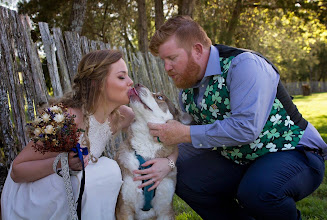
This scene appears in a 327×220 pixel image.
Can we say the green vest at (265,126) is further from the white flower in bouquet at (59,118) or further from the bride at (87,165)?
the white flower in bouquet at (59,118)

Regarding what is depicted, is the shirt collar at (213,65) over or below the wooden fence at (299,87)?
over

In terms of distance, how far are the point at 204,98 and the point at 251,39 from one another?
13298mm

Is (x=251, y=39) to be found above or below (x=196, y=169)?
above

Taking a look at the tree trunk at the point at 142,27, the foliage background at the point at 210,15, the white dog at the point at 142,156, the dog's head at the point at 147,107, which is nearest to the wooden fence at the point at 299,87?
the foliage background at the point at 210,15

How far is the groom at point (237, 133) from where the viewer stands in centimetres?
258

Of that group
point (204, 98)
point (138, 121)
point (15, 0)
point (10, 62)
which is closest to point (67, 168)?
point (138, 121)

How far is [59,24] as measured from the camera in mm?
9023

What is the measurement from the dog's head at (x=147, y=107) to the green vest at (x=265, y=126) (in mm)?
384

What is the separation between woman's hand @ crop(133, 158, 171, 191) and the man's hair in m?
1.07

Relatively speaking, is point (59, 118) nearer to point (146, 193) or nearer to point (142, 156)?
point (142, 156)

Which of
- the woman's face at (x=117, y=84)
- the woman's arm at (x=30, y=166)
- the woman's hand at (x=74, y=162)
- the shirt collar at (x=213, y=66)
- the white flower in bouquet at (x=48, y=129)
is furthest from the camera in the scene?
the woman's face at (x=117, y=84)

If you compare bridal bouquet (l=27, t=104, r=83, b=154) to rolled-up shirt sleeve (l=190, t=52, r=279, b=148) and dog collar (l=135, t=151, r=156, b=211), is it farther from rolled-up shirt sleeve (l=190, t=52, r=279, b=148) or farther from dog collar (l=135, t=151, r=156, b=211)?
rolled-up shirt sleeve (l=190, t=52, r=279, b=148)

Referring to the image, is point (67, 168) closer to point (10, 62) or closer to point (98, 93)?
point (98, 93)

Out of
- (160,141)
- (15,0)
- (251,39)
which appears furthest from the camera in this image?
(251,39)
